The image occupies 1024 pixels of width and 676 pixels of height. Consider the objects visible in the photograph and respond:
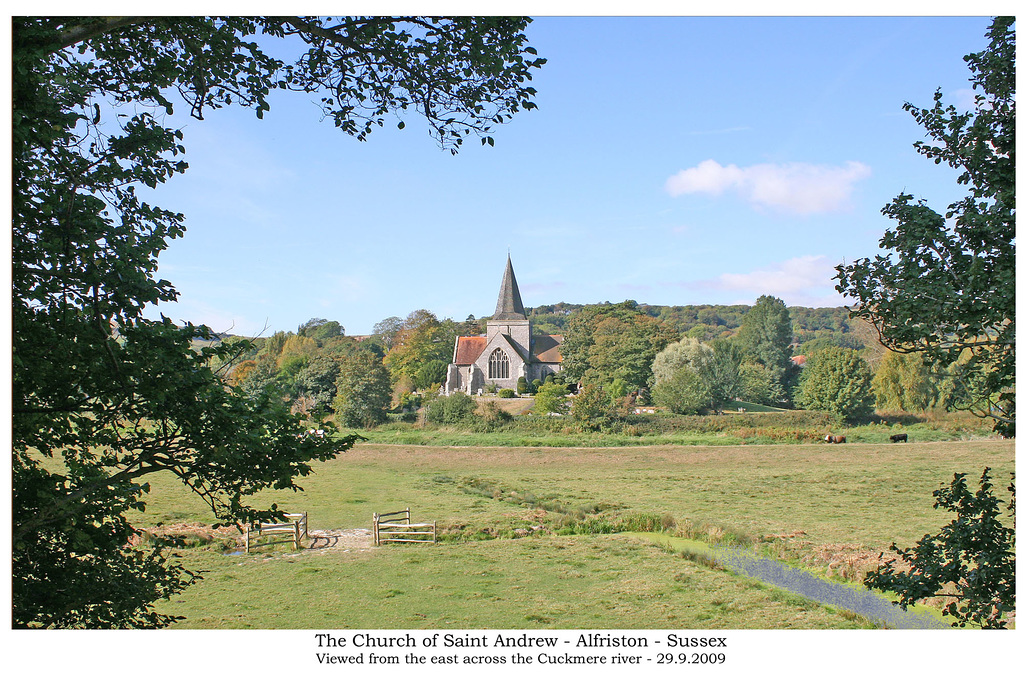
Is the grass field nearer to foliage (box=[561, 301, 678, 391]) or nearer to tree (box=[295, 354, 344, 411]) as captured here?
tree (box=[295, 354, 344, 411])

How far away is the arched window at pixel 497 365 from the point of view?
42062 mm

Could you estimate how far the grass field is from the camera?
7031 millimetres

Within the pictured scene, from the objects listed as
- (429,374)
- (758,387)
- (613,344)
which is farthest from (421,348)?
(758,387)

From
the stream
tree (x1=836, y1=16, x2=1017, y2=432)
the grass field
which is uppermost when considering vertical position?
tree (x1=836, y1=16, x2=1017, y2=432)

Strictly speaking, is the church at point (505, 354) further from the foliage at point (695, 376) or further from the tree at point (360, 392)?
the tree at point (360, 392)

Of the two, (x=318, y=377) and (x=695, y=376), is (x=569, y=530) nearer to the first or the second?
(x=318, y=377)

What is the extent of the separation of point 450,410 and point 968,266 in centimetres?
1947

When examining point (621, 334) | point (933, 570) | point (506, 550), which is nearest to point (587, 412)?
point (621, 334)

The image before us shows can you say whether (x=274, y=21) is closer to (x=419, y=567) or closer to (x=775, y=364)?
(x=419, y=567)

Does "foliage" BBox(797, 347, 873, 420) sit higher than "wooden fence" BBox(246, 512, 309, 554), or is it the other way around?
"foliage" BBox(797, 347, 873, 420)

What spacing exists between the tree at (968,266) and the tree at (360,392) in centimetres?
1643

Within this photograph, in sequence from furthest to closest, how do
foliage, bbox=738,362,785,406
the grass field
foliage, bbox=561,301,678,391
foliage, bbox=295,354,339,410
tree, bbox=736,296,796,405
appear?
tree, bbox=736,296,796,405 → foliage, bbox=561,301,678,391 → foliage, bbox=738,362,785,406 → foliage, bbox=295,354,339,410 → the grass field

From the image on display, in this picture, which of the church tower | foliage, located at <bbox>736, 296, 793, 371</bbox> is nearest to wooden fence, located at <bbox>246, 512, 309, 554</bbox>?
foliage, located at <bbox>736, 296, 793, 371</bbox>

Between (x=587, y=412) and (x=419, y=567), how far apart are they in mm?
14398
